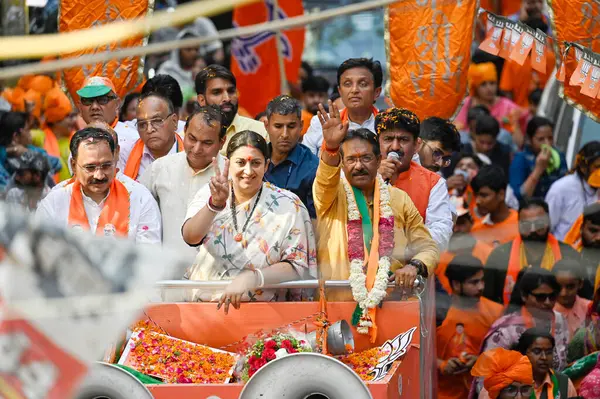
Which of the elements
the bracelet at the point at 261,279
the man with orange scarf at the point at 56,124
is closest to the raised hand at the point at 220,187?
the bracelet at the point at 261,279

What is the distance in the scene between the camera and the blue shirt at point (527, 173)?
10.0 metres

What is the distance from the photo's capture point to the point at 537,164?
32.8 ft

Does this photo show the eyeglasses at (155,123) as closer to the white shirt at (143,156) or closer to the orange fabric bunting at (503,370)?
the white shirt at (143,156)

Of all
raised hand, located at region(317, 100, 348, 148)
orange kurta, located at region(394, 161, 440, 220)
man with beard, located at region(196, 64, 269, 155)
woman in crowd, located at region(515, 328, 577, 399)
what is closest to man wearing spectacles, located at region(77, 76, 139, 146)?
man with beard, located at region(196, 64, 269, 155)

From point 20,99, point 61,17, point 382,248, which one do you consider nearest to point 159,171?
point 382,248

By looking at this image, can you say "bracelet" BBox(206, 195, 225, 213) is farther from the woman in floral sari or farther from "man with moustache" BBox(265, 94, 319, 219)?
"man with moustache" BBox(265, 94, 319, 219)

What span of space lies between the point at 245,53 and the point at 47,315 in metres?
7.06

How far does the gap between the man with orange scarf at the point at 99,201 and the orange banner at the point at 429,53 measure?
2.41 meters

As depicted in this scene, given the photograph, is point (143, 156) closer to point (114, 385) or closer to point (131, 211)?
point (131, 211)

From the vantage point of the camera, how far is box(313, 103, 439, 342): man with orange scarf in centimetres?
595

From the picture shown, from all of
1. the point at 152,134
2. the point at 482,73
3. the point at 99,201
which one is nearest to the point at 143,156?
the point at 152,134

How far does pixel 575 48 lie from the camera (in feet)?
23.8

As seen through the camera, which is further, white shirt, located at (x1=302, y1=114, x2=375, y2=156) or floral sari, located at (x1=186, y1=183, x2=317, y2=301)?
white shirt, located at (x1=302, y1=114, x2=375, y2=156)

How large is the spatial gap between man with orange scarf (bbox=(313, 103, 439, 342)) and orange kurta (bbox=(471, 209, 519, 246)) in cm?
211
